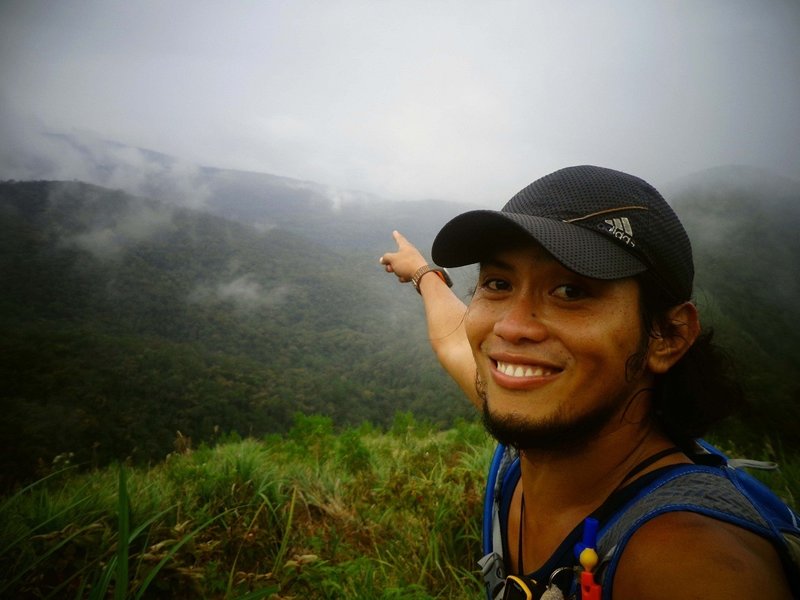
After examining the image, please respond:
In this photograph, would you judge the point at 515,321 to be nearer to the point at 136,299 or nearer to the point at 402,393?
the point at 402,393

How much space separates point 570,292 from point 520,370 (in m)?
0.30

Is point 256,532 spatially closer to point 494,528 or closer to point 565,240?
point 494,528

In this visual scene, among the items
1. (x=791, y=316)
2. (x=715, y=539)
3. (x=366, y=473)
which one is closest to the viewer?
(x=715, y=539)

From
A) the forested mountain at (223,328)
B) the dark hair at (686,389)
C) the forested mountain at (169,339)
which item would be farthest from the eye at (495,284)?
the forested mountain at (169,339)

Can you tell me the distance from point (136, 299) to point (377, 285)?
97544 mm

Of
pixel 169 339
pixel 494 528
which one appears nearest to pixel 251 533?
pixel 494 528

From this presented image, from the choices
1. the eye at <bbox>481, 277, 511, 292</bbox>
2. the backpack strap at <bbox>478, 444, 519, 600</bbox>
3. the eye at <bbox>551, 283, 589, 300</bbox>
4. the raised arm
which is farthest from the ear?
the raised arm

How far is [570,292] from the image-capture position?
1.22 metres

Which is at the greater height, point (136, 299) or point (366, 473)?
point (366, 473)

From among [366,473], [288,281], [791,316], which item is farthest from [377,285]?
[366,473]

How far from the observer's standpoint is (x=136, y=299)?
134 metres

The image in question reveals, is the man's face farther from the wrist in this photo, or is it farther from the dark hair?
the wrist

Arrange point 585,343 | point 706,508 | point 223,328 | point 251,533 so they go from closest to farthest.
Result: point 706,508, point 585,343, point 251,533, point 223,328

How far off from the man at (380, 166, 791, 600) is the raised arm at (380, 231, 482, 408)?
711 mm
